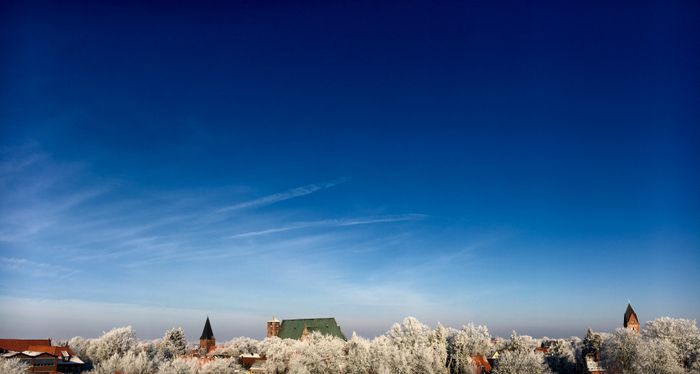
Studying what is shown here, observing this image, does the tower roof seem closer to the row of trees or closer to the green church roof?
the row of trees

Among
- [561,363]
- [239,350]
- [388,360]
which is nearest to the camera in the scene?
[388,360]

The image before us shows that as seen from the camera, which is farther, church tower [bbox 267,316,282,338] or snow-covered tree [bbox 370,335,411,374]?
church tower [bbox 267,316,282,338]

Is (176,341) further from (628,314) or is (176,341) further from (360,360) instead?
(628,314)

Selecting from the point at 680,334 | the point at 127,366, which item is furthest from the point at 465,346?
the point at 127,366

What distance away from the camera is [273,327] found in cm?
18838

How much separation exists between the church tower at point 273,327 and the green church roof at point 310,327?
8.98 m

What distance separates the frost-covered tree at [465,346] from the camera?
86.8 metres

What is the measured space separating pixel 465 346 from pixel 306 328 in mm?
92555

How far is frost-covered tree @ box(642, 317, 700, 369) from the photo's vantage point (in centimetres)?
7675

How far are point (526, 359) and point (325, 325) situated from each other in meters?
101

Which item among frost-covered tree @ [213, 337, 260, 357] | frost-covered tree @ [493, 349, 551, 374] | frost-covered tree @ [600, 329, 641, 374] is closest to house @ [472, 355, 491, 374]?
frost-covered tree @ [493, 349, 551, 374]

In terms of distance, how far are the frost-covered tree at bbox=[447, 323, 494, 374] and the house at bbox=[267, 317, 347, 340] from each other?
242ft

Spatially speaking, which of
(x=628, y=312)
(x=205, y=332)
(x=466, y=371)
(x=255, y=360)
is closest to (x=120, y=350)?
(x=255, y=360)

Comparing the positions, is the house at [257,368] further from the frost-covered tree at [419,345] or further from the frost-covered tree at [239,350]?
the frost-covered tree at [419,345]
